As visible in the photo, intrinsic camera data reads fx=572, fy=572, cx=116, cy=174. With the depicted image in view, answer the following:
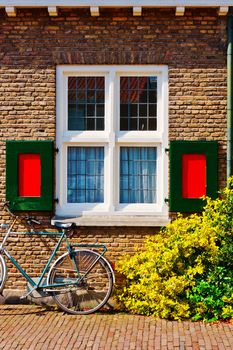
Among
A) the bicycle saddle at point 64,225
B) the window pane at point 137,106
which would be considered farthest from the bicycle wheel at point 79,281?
the window pane at point 137,106

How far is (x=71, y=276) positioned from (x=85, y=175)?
1.61m

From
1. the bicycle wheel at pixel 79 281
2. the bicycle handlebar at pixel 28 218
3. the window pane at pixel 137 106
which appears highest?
the window pane at pixel 137 106

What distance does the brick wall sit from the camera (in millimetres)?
8844

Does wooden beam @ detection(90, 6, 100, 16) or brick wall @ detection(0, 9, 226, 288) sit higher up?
wooden beam @ detection(90, 6, 100, 16)

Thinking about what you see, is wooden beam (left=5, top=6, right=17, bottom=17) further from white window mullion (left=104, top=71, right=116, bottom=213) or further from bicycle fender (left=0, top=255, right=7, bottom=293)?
bicycle fender (left=0, top=255, right=7, bottom=293)

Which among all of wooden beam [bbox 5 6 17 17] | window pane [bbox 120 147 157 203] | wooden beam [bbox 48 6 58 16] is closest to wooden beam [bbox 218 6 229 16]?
window pane [bbox 120 147 157 203]

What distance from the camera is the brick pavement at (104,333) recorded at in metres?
6.73

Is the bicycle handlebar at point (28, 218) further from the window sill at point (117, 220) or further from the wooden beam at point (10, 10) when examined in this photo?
the wooden beam at point (10, 10)

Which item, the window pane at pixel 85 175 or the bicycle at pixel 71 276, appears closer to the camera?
the bicycle at pixel 71 276

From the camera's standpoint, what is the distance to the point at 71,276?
8688 mm

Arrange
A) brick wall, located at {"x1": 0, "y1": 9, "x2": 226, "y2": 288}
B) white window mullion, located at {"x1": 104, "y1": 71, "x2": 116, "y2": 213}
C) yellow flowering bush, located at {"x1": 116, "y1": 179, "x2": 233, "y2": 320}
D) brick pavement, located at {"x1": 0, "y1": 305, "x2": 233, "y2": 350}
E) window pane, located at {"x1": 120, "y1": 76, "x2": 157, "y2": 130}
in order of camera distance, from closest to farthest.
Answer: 1. brick pavement, located at {"x1": 0, "y1": 305, "x2": 233, "y2": 350}
2. yellow flowering bush, located at {"x1": 116, "y1": 179, "x2": 233, "y2": 320}
3. brick wall, located at {"x1": 0, "y1": 9, "x2": 226, "y2": 288}
4. white window mullion, located at {"x1": 104, "y1": 71, "x2": 116, "y2": 213}
5. window pane, located at {"x1": 120, "y1": 76, "x2": 157, "y2": 130}

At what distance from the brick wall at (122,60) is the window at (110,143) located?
252 millimetres

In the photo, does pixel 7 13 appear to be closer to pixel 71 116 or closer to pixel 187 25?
pixel 71 116

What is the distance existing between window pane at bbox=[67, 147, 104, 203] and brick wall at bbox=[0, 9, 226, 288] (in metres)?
0.54
